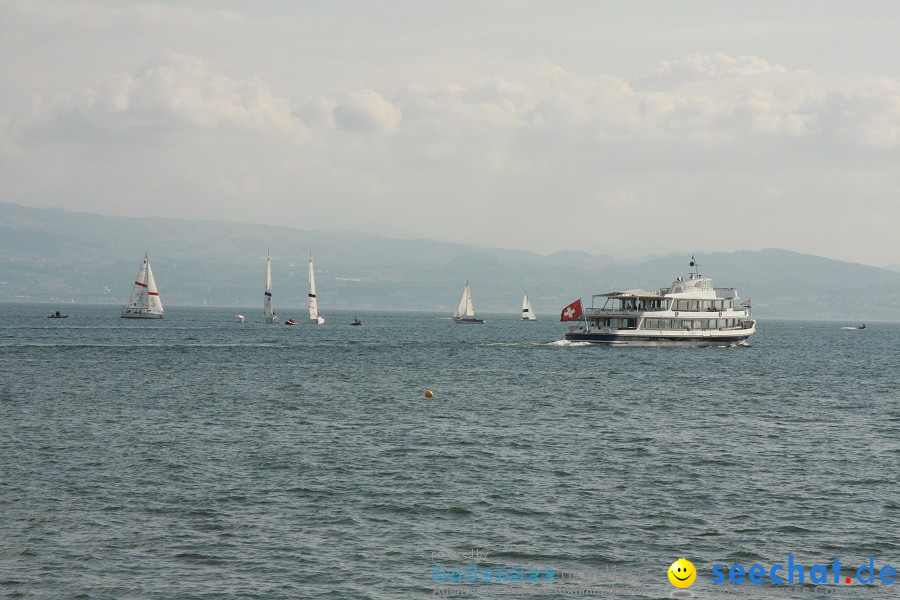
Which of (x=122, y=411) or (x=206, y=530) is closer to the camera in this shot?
(x=206, y=530)

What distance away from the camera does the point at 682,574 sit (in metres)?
27.0

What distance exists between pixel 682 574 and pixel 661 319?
4309 inches

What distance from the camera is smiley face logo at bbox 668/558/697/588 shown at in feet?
88.1

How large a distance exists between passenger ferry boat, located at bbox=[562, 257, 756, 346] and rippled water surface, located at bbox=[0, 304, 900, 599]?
48.8 m

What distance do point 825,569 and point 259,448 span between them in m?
27.8

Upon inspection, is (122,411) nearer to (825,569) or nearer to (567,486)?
(567,486)

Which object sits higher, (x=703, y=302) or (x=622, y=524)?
(x=703, y=302)

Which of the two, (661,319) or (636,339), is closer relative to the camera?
(636,339)

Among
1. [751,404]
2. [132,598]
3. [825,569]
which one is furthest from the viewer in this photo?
[751,404]

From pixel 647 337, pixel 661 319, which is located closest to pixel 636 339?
pixel 647 337

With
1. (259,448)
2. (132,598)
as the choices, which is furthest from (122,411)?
(132,598)

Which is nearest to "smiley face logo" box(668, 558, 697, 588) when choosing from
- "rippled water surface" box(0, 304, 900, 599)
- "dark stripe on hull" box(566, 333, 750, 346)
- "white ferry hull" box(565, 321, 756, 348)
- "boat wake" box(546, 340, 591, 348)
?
"rippled water surface" box(0, 304, 900, 599)

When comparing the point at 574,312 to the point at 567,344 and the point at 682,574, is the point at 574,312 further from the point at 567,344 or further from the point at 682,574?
the point at 682,574

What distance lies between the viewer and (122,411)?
62219 mm
